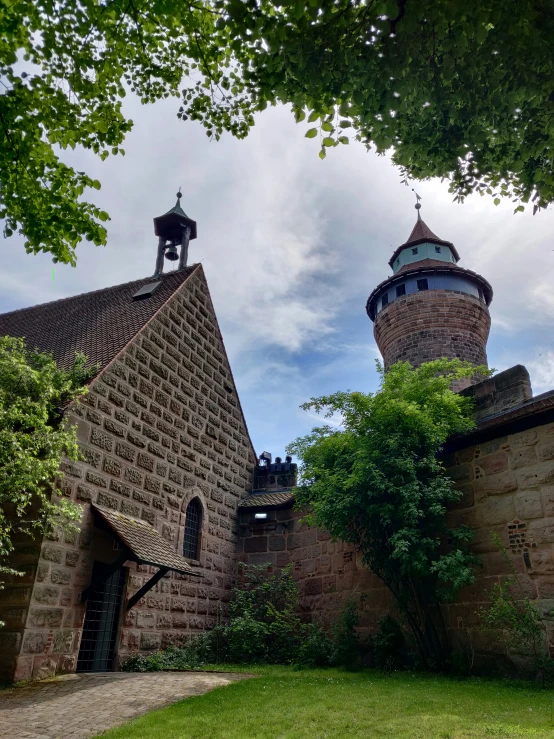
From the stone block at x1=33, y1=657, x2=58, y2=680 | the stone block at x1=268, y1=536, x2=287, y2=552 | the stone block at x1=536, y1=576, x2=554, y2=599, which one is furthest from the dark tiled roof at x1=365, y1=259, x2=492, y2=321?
the stone block at x1=33, y1=657, x2=58, y2=680

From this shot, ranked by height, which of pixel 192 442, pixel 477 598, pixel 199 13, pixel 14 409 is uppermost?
pixel 199 13

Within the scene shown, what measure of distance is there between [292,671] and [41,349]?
28.2 feet

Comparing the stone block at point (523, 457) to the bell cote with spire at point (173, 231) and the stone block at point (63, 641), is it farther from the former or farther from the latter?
the bell cote with spire at point (173, 231)

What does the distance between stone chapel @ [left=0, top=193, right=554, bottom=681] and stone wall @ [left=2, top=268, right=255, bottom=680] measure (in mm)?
36

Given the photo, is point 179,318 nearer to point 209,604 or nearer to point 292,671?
point 209,604

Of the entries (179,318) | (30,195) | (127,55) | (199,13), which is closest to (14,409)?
(30,195)

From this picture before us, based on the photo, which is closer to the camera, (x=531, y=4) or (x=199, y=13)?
(x=531, y=4)

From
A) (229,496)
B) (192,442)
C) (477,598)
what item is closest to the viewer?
(477,598)

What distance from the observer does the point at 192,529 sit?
1276cm

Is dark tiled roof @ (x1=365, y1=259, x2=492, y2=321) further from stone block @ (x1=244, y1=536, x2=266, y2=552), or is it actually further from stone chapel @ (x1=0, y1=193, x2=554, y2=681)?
A: stone block @ (x1=244, y1=536, x2=266, y2=552)

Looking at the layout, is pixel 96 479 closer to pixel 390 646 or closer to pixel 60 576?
pixel 60 576

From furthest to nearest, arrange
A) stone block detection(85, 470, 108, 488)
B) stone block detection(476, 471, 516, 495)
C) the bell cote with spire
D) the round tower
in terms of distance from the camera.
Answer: the round tower < the bell cote with spire < stone block detection(85, 470, 108, 488) < stone block detection(476, 471, 516, 495)

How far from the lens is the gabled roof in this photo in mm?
26391

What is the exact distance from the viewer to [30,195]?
6.23 m
